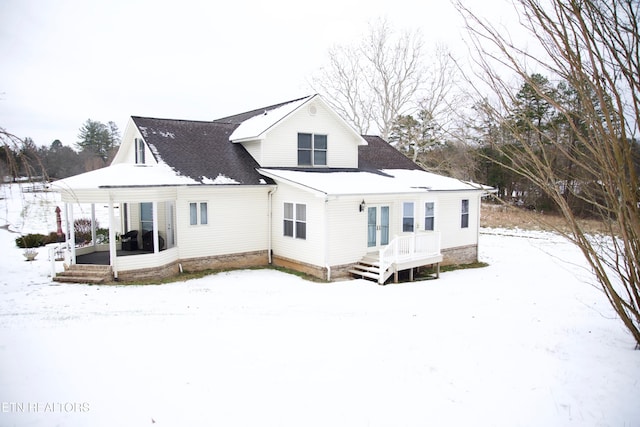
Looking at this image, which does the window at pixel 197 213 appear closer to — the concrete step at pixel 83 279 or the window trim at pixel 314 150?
the concrete step at pixel 83 279

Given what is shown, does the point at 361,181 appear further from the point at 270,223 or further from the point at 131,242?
the point at 131,242

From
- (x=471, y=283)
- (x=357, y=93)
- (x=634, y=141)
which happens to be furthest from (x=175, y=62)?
(x=634, y=141)

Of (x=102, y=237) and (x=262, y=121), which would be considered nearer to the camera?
(x=262, y=121)

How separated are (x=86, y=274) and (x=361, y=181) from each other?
387 inches

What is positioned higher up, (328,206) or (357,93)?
(357,93)

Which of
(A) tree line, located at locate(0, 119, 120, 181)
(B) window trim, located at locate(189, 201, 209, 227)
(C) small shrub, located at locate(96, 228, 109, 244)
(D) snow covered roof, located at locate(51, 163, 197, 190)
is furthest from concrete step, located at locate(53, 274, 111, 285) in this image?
(C) small shrub, located at locate(96, 228, 109, 244)

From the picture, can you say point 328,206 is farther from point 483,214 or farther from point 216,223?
point 483,214

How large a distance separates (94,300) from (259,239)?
21.5ft

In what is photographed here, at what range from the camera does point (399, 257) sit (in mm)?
14789

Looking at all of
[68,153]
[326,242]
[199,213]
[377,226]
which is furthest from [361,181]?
[68,153]

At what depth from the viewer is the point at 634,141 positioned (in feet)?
18.4

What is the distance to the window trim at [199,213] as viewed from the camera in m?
14.7

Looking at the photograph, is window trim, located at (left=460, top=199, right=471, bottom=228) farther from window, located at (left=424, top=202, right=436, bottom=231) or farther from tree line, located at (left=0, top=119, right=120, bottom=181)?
tree line, located at (left=0, top=119, right=120, bottom=181)

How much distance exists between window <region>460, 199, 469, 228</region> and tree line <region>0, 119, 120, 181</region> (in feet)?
51.1
